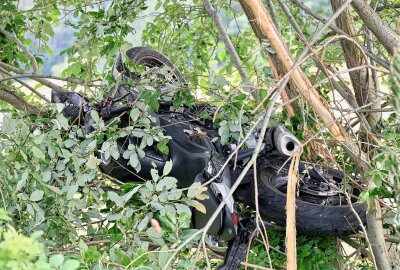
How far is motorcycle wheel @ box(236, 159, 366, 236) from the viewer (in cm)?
295

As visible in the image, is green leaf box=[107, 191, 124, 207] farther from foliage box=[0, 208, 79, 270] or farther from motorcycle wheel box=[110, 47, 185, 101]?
foliage box=[0, 208, 79, 270]

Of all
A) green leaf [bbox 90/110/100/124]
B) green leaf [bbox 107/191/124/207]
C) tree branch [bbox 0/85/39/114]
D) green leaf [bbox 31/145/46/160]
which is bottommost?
green leaf [bbox 107/191/124/207]

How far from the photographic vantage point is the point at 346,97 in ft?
10.5

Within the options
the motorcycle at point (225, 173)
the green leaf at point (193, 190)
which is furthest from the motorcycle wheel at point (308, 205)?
the green leaf at point (193, 190)

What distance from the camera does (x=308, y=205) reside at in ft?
9.79

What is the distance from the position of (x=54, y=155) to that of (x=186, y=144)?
0.67m

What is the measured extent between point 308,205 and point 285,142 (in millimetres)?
286

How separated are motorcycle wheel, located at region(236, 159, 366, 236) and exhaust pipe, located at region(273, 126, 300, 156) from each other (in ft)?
0.28

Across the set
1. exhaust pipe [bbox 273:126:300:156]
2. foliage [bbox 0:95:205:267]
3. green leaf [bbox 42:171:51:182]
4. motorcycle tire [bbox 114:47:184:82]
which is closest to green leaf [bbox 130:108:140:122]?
foliage [bbox 0:95:205:267]

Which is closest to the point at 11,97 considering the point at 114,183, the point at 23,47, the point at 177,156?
the point at 23,47

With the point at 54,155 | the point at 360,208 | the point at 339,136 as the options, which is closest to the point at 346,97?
the point at 360,208

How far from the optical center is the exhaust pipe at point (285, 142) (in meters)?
2.86

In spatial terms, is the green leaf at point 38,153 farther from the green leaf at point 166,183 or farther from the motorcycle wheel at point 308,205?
the motorcycle wheel at point 308,205

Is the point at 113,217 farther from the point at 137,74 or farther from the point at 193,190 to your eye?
the point at 137,74
